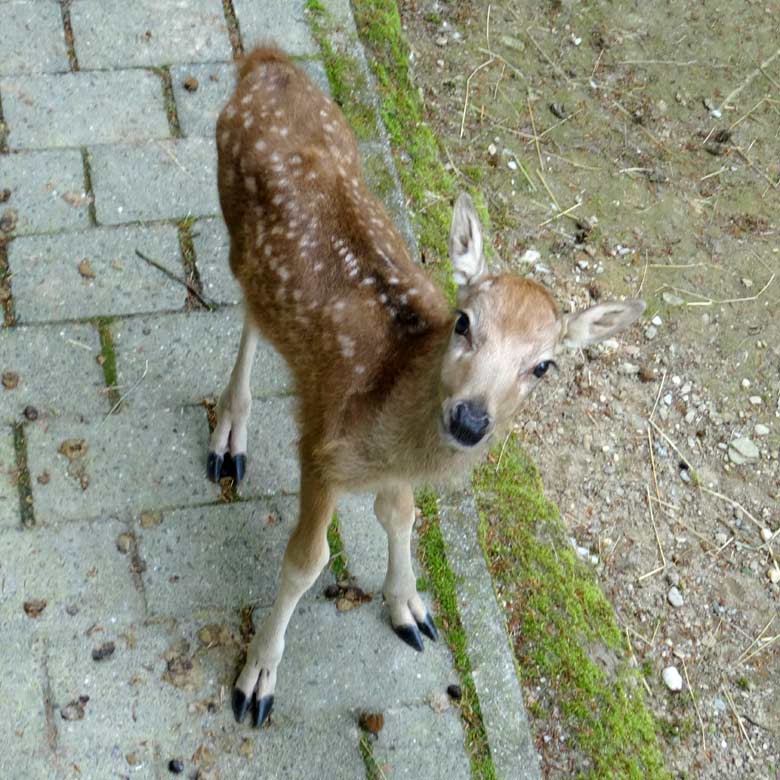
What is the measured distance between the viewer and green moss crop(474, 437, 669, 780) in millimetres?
4012

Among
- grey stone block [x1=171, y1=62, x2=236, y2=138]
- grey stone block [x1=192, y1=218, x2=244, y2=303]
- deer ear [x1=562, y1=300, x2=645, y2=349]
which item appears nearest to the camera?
deer ear [x1=562, y1=300, x2=645, y2=349]

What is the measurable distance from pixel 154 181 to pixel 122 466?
1427 mm

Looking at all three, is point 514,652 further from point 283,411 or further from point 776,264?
point 776,264

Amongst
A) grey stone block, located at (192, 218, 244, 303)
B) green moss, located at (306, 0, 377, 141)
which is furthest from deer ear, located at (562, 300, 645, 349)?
green moss, located at (306, 0, 377, 141)

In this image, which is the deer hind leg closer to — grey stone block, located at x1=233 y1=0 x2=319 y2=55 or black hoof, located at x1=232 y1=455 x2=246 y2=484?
black hoof, located at x1=232 y1=455 x2=246 y2=484

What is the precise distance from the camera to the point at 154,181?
5.04 metres

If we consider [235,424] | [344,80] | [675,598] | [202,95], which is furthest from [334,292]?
[344,80]

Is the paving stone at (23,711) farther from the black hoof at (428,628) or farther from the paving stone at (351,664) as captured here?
the black hoof at (428,628)

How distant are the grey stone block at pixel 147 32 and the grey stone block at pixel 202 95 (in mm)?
76

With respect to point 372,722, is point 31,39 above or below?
above

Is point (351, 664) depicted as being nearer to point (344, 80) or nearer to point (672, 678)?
point (672, 678)

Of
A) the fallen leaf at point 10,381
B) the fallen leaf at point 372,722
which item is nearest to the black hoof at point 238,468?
the fallen leaf at point 10,381

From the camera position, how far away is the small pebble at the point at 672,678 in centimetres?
434

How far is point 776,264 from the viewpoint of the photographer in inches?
228
